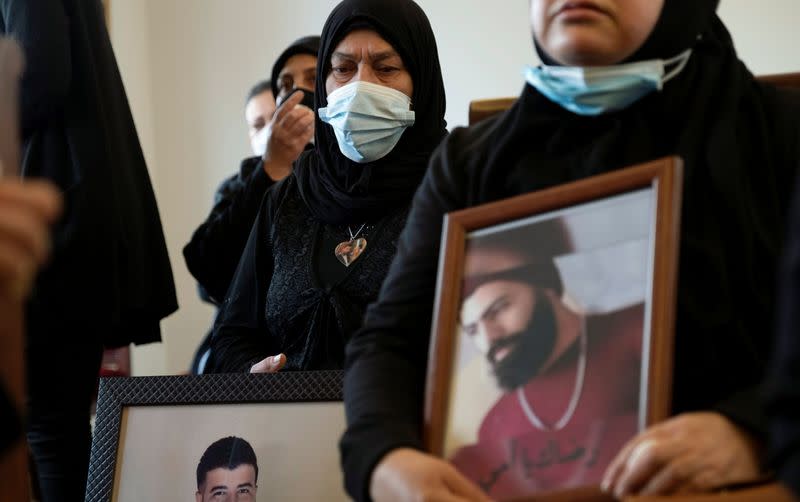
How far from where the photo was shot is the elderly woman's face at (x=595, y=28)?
1.33 metres

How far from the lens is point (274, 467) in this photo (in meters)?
1.95

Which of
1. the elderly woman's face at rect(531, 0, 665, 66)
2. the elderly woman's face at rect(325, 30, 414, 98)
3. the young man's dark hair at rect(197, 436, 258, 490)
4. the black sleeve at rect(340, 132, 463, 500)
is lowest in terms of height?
the young man's dark hair at rect(197, 436, 258, 490)

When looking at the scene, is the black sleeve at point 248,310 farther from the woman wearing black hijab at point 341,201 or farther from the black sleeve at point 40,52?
the black sleeve at point 40,52

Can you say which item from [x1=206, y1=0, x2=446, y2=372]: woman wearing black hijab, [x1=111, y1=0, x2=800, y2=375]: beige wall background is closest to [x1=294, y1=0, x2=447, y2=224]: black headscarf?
[x1=206, y1=0, x2=446, y2=372]: woman wearing black hijab

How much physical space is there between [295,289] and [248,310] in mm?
184

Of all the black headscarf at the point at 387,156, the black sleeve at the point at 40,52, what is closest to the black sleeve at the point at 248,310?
the black headscarf at the point at 387,156

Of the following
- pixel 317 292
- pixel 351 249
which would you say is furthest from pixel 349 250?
pixel 317 292

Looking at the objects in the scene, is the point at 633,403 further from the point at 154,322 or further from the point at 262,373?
the point at 154,322

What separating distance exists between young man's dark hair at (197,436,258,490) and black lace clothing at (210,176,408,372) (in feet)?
0.83

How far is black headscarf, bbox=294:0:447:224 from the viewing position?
2260 mm

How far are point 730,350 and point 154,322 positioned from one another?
165 centimetres

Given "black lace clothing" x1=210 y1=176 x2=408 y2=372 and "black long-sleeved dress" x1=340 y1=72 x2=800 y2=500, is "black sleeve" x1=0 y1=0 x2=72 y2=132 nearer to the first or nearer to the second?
"black lace clothing" x1=210 y1=176 x2=408 y2=372

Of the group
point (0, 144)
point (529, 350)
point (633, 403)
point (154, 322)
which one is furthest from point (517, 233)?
point (154, 322)

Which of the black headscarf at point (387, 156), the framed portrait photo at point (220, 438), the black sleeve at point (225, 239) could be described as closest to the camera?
the framed portrait photo at point (220, 438)
